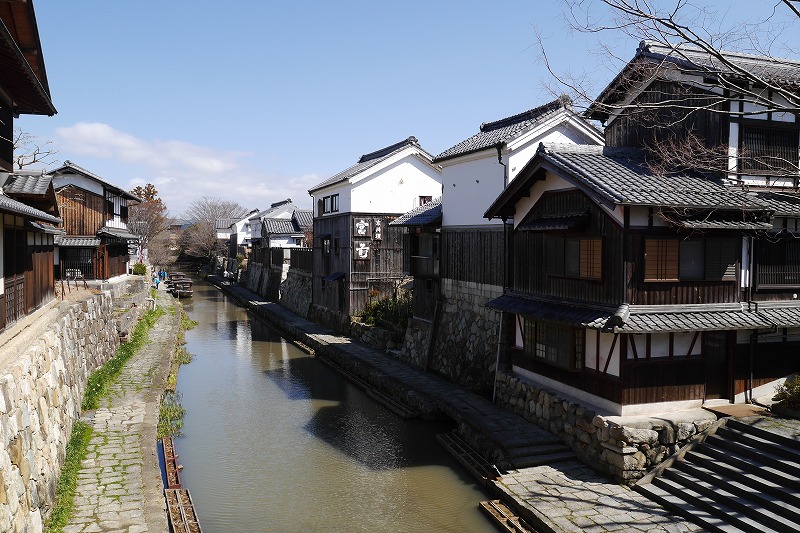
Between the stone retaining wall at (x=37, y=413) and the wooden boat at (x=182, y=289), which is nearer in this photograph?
the stone retaining wall at (x=37, y=413)

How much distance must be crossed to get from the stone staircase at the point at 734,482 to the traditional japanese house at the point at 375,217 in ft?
65.9

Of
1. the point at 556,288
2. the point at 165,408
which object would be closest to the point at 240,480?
the point at 165,408

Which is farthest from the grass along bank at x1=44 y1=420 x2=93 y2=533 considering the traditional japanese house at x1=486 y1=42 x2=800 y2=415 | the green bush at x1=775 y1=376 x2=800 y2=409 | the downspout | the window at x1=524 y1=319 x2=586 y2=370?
the green bush at x1=775 y1=376 x2=800 y2=409

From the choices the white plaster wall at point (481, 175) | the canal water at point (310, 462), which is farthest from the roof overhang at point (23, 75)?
the white plaster wall at point (481, 175)

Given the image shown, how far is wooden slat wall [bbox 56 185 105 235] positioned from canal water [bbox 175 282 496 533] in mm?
13386

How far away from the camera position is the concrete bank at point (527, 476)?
10.7 metres

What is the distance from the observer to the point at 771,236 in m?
13.4

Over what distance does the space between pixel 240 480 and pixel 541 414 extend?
7690mm

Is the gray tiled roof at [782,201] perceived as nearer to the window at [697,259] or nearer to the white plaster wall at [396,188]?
the window at [697,259]

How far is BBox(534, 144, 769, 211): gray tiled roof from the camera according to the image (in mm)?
12195

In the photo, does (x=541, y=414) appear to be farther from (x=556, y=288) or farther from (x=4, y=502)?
(x=4, y=502)

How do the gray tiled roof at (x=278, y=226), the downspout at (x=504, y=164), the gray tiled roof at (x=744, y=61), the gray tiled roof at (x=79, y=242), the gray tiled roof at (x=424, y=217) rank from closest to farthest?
the gray tiled roof at (x=744, y=61), the downspout at (x=504, y=164), the gray tiled roof at (x=424, y=217), the gray tiled roof at (x=79, y=242), the gray tiled roof at (x=278, y=226)

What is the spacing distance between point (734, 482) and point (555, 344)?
200 inches

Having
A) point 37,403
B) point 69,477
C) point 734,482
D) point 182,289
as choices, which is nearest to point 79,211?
point 182,289
